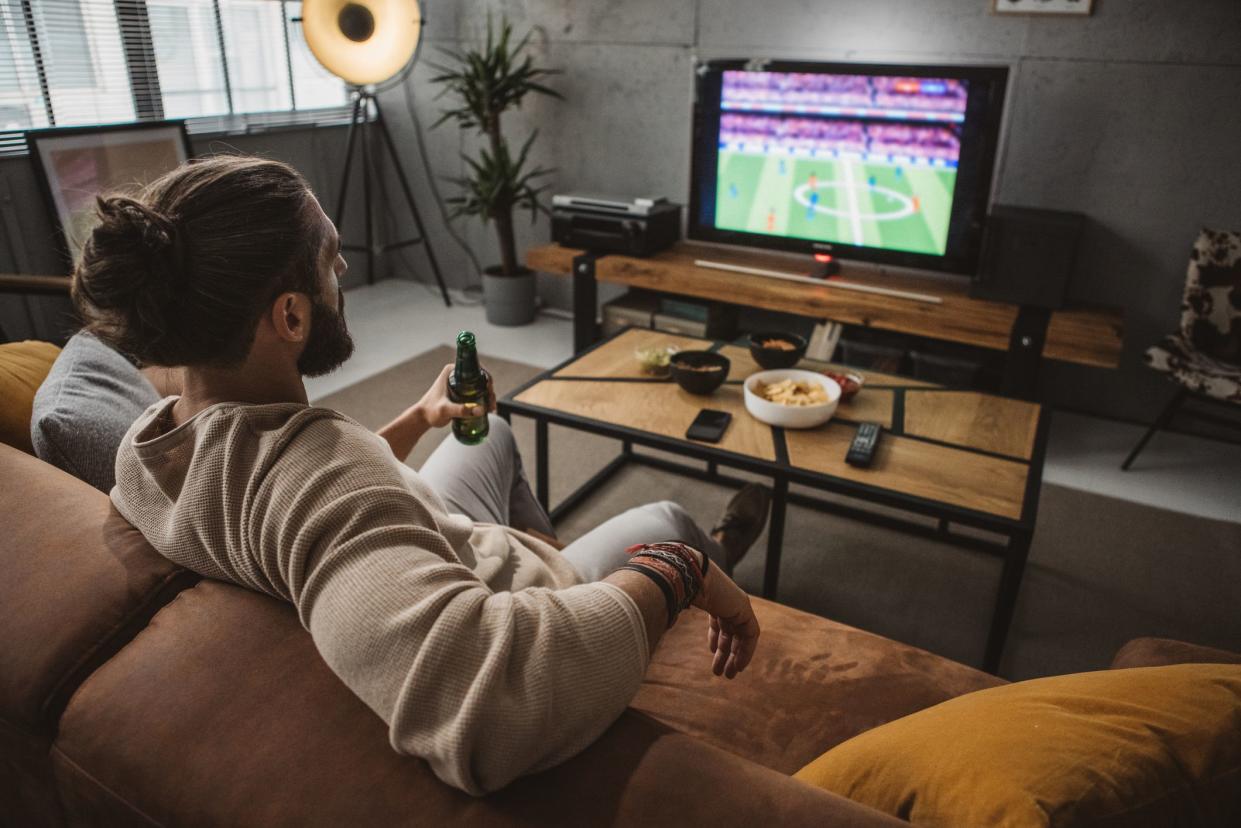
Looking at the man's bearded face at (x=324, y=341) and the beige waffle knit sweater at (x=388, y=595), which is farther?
the man's bearded face at (x=324, y=341)

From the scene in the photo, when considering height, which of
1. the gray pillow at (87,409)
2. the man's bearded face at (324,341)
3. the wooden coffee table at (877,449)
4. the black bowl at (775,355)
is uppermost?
the man's bearded face at (324,341)

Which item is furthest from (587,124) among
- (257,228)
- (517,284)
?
(257,228)

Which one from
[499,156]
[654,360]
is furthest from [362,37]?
[654,360]

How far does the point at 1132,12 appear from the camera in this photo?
116 inches

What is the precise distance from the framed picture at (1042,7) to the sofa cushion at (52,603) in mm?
3289

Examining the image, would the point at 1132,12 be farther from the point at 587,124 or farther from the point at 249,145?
the point at 249,145

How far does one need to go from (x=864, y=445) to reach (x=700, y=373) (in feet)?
1.56

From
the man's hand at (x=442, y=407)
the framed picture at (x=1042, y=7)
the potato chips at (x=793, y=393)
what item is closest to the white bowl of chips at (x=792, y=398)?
the potato chips at (x=793, y=393)

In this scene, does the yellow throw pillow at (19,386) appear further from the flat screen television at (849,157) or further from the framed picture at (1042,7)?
the framed picture at (1042,7)

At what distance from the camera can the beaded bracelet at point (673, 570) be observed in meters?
0.95

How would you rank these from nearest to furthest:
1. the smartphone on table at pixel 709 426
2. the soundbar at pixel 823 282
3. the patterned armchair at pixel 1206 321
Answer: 1. the smartphone on table at pixel 709 426
2. the patterned armchair at pixel 1206 321
3. the soundbar at pixel 823 282

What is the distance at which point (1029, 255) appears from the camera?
304 centimetres

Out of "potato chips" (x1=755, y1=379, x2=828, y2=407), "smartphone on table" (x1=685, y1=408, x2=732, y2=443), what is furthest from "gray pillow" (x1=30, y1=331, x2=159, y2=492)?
"potato chips" (x1=755, y1=379, x2=828, y2=407)

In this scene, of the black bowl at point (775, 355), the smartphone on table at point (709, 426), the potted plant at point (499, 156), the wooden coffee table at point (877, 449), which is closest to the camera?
the wooden coffee table at point (877, 449)
